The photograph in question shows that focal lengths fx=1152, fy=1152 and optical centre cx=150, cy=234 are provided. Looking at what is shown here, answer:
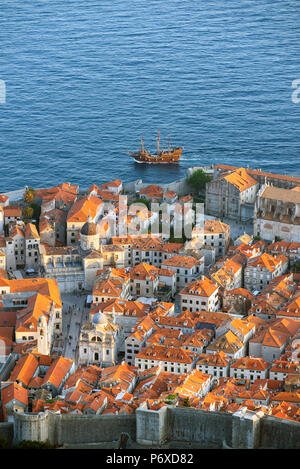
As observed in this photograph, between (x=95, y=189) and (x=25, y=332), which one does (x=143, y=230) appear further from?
(x=25, y=332)

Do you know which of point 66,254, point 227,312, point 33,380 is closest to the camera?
point 33,380

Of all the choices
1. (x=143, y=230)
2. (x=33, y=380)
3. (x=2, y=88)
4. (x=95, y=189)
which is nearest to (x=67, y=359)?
(x=33, y=380)

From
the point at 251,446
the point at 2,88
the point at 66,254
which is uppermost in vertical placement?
the point at 2,88

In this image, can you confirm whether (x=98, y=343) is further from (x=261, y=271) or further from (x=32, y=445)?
(x=261, y=271)

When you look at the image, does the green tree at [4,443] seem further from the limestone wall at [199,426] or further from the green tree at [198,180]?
the green tree at [198,180]

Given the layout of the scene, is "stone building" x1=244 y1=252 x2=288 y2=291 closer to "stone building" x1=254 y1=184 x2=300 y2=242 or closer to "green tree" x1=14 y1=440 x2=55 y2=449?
"stone building" x1=254 y1=184 x2=300 y2=242

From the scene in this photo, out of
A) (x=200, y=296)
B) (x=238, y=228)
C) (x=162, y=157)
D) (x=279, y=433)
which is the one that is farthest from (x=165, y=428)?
(x=162, y=157)

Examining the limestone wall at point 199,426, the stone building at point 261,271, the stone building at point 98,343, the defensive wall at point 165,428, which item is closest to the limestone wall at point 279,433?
the defensive wall at point 165,428
